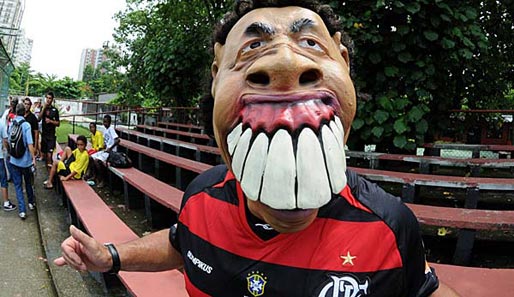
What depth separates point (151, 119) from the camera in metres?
16.5

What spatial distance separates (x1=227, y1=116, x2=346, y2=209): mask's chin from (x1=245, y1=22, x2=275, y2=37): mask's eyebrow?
266 millimetres

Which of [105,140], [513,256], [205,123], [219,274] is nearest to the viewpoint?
[219,274]

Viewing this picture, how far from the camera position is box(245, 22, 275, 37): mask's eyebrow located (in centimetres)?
101

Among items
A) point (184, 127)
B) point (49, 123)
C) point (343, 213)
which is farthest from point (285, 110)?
point (184, 127)

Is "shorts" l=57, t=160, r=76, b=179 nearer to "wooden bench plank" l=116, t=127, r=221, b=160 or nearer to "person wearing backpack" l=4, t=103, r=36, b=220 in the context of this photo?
"person wearing backpack" l=4, t=103, r=36, b=220

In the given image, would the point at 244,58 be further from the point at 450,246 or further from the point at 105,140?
the point at 105,140

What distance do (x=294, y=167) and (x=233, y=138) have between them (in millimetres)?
189

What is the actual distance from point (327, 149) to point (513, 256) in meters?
3.74

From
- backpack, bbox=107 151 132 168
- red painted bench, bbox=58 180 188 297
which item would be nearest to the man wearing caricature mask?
red painted bench, bbox=58 180 188 297

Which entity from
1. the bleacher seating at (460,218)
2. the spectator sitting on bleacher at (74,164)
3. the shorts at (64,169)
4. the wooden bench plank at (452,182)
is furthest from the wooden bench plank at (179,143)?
the shorts at (64,169)

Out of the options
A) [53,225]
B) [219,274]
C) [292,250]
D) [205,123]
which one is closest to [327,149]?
[292,250]

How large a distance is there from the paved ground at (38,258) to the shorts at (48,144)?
8.62 feet

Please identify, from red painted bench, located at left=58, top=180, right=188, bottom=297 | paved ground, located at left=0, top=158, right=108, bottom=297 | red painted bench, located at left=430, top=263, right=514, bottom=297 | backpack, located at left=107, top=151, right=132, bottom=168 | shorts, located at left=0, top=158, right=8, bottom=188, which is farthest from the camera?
backpack, located at left=107, top=151, right=132, bottom=168

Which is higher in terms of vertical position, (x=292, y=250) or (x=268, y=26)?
(x=268, y=26)
